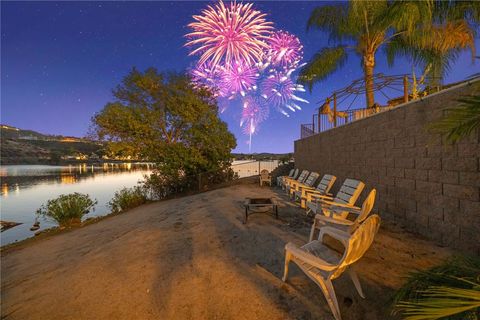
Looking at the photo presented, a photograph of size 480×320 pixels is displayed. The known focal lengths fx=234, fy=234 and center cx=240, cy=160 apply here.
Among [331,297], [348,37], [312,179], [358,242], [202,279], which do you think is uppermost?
[348,37]

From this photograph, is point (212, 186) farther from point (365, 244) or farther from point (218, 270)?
point (365, 244)

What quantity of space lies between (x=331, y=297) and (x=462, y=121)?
1970mm

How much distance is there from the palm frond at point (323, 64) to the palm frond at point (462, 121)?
39.9ft

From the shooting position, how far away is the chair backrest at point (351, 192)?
5.28m

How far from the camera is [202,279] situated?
332 cm

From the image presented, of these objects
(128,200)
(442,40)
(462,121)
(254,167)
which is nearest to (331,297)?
(462,121)

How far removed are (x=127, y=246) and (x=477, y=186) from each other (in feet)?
20.7

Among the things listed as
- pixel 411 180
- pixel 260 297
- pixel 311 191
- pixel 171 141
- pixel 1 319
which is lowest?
pixel 1 319

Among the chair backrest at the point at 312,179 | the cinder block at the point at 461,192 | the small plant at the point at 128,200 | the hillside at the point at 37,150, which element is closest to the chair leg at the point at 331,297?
the cinder block at the point at 461,192

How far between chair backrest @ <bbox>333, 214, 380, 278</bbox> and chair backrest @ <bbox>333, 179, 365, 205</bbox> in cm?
276

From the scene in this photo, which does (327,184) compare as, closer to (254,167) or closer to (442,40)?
(442,40)

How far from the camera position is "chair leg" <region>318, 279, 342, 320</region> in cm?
240

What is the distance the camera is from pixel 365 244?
2.59 meters

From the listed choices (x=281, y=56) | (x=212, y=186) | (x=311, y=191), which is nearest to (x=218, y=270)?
(x=311, y=191)
